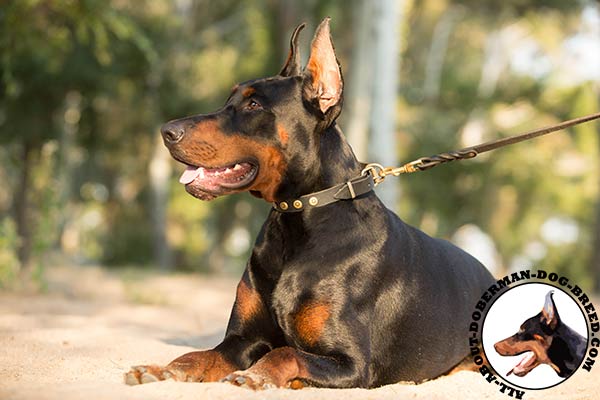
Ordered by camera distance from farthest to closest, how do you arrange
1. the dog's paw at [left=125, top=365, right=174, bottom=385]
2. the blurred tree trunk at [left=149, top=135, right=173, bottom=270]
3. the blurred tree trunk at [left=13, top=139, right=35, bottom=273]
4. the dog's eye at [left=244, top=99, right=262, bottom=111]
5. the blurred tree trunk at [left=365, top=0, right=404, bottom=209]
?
the blurred tree trunk at [left=149, top=135, right=173, bottom=270] < the blurred tree trunk at [left=13, top=139, right=35, bottom=273] < the blurred tree trunk at [left=365, top=0, right=404, bottom=209] < the dog's eye at [left=244, top=99, right=262, bottom=111] < the dog's paw at [left=125, top=365, right=174, bottom=385]

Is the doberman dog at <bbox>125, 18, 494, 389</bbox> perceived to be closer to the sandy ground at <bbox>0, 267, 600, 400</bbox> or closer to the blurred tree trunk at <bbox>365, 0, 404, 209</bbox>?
the sandy ground at <bbox>0, 267, 600, 400</bbox>

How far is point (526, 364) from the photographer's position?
16.5 ft

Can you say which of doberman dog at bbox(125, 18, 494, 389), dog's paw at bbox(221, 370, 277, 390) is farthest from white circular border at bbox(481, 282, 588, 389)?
dog's paw at bbox(221, 370, 277, 390)

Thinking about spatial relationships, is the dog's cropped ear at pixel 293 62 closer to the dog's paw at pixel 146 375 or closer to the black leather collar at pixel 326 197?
the black leather collar at pixel 326 197

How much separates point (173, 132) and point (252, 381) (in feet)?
4.58

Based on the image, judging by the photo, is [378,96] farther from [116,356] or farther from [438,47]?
[438,47]

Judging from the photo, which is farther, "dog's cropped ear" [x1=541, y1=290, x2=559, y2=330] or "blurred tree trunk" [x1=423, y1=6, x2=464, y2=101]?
"blurred tree trunk" [x1=423, y1=6, x2=464, y2=101]

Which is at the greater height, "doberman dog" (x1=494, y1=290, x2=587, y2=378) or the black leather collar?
the black leather collar

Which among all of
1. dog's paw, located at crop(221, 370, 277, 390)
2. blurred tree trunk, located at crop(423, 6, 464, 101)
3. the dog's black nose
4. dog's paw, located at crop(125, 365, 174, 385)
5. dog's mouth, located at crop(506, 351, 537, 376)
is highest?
blurred tree trunk, located at crop(423, 6, 464, 101)

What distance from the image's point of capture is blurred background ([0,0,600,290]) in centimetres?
1419

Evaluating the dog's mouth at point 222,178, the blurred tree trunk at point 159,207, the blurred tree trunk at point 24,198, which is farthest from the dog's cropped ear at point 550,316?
the blurred tree trunk at point 159,207

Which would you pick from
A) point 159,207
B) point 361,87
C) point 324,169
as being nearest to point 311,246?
point 324,169

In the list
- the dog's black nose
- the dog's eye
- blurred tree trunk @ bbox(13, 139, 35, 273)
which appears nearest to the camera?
the dog's black nose

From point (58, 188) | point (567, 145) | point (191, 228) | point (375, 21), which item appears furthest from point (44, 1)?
A: point (567, 145)
